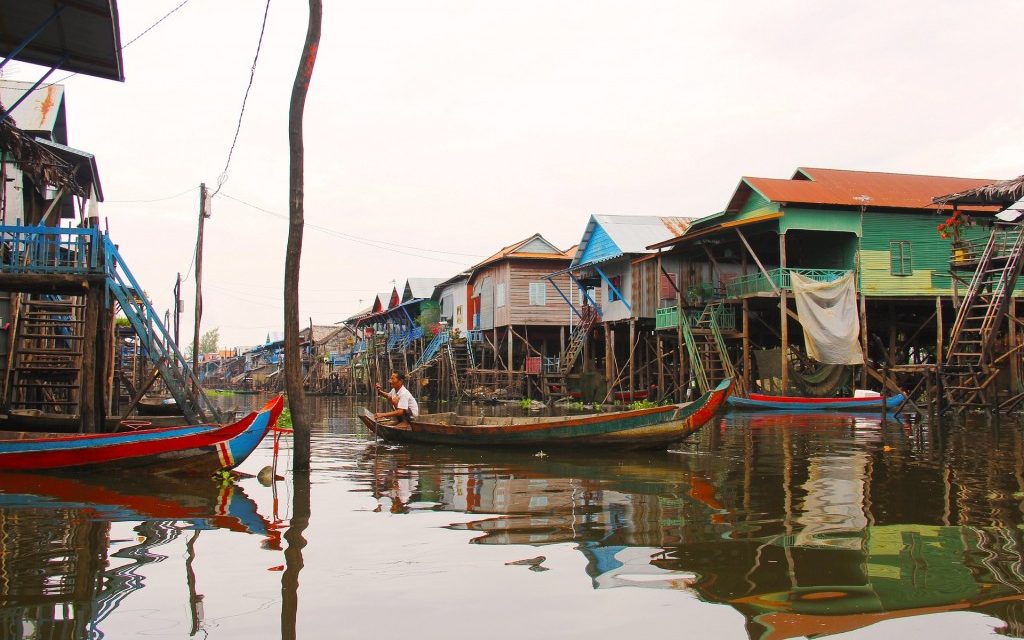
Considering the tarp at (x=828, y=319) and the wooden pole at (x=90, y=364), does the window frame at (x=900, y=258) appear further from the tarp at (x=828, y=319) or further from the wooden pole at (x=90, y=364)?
the wooden pole at (x=90, y=364)

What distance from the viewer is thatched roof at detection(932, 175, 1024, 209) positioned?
1794 cm

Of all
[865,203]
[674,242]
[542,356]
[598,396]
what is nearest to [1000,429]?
[865,203]

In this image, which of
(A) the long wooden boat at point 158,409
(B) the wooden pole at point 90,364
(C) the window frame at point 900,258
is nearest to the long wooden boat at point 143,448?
(B) the wooden pole at point 90,364

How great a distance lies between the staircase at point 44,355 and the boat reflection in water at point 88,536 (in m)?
4.53

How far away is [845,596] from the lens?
16.2 feet

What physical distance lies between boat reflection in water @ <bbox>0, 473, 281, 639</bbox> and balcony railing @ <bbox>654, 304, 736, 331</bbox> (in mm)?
18130

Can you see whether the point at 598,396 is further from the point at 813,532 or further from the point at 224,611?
the point at 224,611

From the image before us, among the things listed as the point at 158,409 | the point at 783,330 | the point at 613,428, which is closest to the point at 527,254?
the point at 783,330

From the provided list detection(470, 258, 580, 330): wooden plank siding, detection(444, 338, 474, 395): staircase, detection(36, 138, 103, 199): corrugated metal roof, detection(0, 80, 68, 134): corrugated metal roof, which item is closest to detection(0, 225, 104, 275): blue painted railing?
detection(36, 138, 103, 199): corrugated metal roof

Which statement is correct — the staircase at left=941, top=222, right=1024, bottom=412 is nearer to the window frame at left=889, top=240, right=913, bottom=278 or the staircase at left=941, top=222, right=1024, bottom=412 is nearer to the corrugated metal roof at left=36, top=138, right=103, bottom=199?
the window frame at left=889, top=240, right=913, bottom=278

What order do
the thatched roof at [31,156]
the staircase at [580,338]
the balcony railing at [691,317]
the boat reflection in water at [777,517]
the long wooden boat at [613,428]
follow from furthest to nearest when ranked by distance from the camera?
the staircase at [580,338] < the balcony railing at [691,317] < the thatched roof at [31,156] < the long wooden boat at [613,428] < the boat reflection in water at [777,517]

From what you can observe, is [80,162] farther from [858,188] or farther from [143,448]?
[858,188]

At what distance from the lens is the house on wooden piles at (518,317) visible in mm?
34094

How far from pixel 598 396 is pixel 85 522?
918 inches
